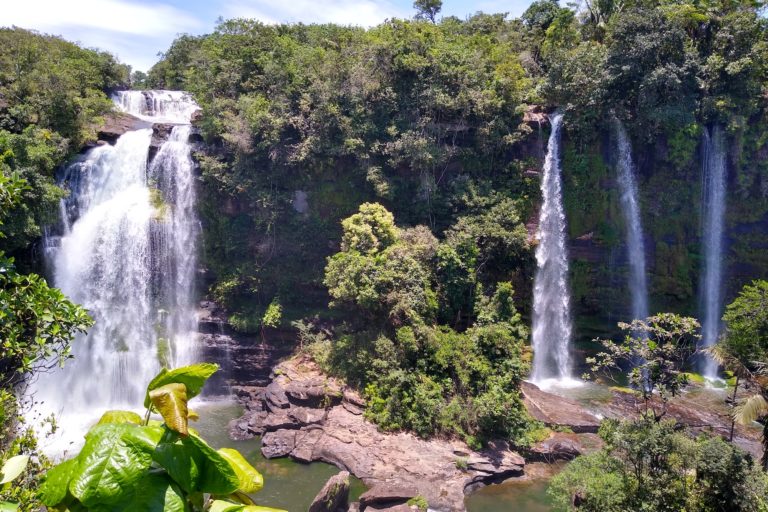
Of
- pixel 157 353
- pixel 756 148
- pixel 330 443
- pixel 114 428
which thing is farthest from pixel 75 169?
pixel 756 148

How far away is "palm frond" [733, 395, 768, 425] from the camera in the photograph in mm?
9719

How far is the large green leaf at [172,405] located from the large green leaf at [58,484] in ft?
0.97

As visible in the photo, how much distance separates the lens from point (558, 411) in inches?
676

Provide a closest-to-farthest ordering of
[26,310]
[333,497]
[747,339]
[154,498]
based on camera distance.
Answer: [154,498]
[26,310]
[333,497]
[747,339]

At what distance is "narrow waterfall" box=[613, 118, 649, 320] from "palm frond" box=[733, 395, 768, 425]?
41.4 ft

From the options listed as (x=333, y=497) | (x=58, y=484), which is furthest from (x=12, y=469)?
(x=333, y=497)

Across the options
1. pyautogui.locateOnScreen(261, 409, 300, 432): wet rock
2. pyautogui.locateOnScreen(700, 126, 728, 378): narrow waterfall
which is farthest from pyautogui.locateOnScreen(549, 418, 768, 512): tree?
pyautogui.locateOnScreen(700, 126, 728, 378): narrow waterfall

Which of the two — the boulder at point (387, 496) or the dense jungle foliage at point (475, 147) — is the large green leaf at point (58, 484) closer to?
the boulder at point (387, 496)

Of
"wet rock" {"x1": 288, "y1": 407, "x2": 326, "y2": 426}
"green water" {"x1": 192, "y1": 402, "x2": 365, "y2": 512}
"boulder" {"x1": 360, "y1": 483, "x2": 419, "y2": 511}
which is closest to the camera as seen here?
"boulder" {"x1": 360, "y1": 483, "x2": 419, "y2": 511}

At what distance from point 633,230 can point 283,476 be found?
56.7 ft

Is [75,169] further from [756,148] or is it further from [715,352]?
[756,148]

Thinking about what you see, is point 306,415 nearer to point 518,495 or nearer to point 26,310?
point 518,495

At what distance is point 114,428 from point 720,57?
81.8 ft

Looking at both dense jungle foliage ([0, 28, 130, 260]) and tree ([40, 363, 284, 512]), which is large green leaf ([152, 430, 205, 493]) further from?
dense jungle foliage ([0, 28, 130, 260])
